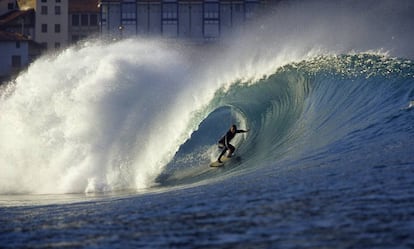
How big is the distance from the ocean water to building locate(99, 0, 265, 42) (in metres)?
64.4

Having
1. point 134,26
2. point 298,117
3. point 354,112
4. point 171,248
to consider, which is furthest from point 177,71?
point 134,26

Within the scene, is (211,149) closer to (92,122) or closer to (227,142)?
(227,142)

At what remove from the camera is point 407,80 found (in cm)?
2912

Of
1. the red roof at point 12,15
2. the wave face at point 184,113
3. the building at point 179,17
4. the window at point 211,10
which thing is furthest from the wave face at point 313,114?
the red roof at point 12,15

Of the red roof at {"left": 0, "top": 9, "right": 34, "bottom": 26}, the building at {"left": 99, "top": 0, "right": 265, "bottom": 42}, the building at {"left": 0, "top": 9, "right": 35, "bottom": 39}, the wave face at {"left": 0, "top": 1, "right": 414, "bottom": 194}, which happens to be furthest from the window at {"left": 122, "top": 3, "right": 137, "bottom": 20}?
the wave face at {"left": 0, "top": 1, "right": 414, "bottom": 194}

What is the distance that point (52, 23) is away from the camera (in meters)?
122

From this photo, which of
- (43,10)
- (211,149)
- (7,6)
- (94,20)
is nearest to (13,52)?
(43,10)

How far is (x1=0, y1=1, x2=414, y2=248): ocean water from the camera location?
14.4 m

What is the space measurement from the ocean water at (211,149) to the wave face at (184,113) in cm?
6

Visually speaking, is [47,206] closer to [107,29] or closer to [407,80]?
[407,80]

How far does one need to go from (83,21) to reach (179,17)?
19356 mm

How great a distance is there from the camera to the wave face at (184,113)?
2533 centimetres

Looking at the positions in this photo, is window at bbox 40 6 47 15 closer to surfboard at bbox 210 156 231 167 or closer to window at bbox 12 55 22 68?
window at bbox 12 55 22 68

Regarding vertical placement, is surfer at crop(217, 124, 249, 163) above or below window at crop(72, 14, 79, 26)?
below
